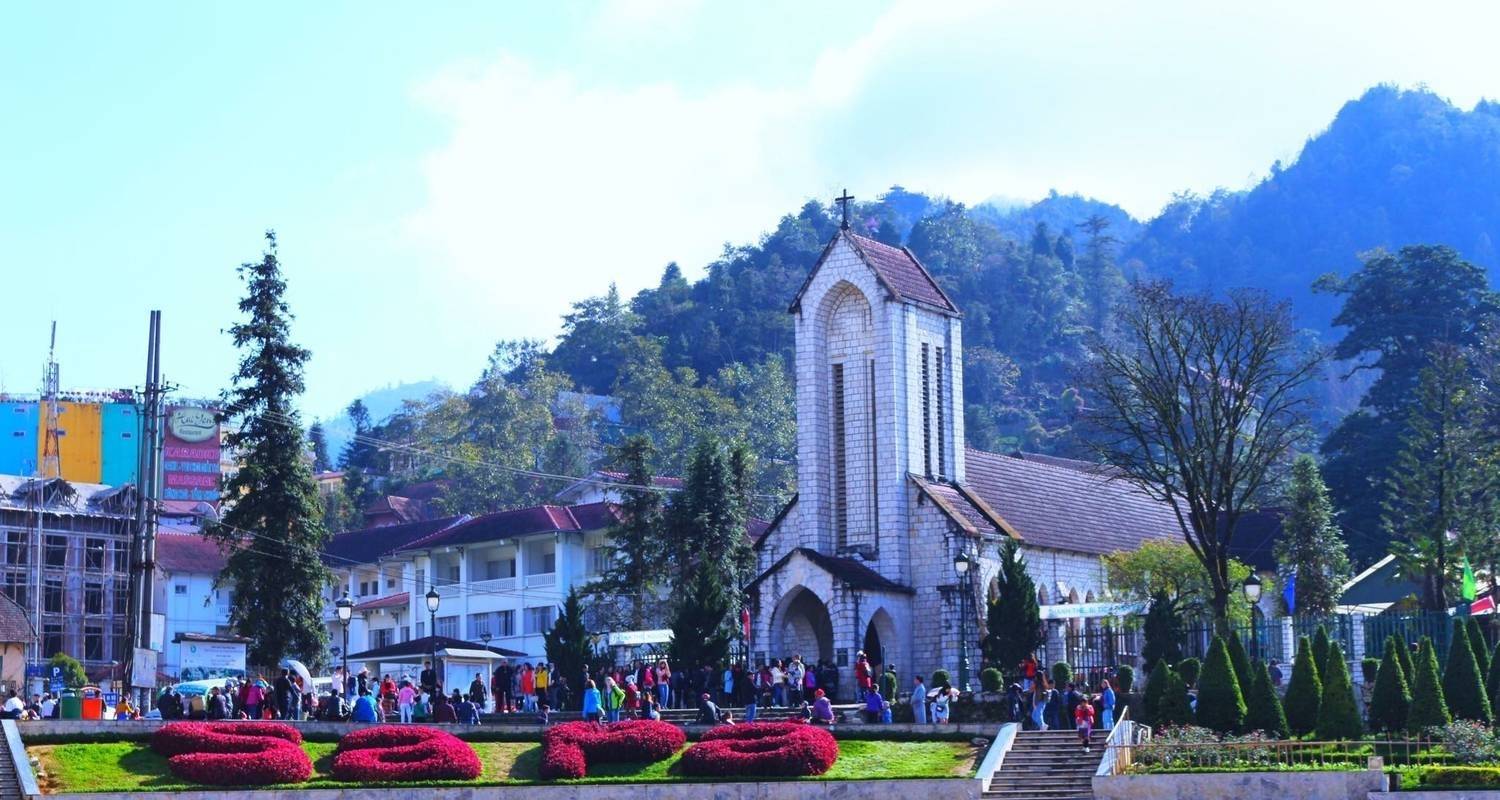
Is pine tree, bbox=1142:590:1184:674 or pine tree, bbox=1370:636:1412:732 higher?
pine tree, bbox=1142:590:1184:674

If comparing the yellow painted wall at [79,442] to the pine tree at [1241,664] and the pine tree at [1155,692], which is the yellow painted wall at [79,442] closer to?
the pine tree at [1155,692]

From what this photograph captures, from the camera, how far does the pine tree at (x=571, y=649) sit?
46.5 metres

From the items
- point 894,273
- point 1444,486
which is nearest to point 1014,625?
point 894,273

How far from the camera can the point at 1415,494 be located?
5959 centimetres

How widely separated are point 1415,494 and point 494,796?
1391 inches

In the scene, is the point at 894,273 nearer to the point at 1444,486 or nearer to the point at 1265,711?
the point at 1444,486

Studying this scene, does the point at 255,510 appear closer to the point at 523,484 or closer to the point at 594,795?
the point at 594,795

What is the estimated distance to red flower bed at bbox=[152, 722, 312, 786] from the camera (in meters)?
33.9

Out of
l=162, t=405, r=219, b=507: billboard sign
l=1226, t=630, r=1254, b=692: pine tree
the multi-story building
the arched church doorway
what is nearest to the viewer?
l=1226, t=630, r=1254, b=692: pine tree

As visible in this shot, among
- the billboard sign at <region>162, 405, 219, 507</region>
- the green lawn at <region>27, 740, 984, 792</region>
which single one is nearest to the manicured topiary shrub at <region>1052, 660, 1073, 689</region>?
the green lawn at <region>27, 740, 984, 792</region>

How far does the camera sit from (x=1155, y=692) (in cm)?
3856

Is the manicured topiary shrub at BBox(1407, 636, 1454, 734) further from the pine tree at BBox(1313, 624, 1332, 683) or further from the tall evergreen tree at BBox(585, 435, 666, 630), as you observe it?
the tall evergreen tree at BBox(585, 435, 666, 630)

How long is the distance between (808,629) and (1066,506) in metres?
11.2

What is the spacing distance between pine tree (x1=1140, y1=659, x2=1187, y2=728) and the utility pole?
22.1 metres
